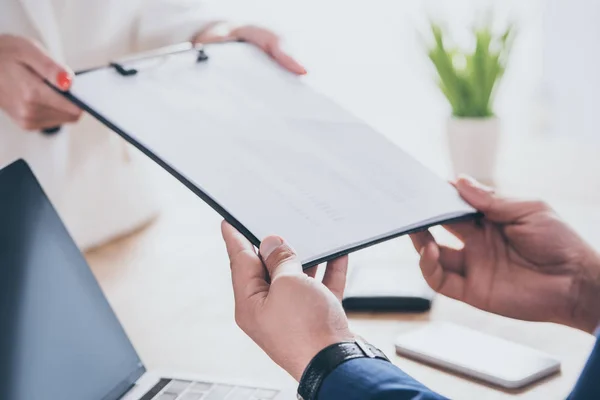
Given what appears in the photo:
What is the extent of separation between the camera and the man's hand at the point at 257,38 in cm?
109

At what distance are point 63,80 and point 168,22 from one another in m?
0.48

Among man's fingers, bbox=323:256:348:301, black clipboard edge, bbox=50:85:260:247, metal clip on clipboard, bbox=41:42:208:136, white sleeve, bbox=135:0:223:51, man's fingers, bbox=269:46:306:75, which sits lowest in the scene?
man's fingers, bbox=323:256:348:301

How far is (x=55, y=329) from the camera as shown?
2.58 ft

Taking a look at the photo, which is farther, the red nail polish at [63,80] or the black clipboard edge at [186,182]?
the red nail polish at [63,80]

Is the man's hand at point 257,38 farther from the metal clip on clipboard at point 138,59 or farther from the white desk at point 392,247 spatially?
the white desk at point 392,247

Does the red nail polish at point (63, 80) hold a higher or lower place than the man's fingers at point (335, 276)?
higher

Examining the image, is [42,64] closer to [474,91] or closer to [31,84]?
[31,84]

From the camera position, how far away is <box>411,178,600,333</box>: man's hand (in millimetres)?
955

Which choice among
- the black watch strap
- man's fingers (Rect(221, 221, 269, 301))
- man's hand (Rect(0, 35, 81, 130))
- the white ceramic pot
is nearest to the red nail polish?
man's hand (Rect(0, 35, 81, 130))

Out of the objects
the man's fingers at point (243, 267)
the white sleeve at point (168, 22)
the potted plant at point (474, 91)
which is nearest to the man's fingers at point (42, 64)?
the man's fingers at point (243, 267)

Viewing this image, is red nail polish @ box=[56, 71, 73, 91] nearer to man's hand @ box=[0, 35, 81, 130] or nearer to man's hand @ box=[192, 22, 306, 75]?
man's hand @ box=[0, 35, 81, 130]

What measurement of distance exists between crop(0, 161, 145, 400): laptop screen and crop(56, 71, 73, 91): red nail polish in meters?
0.09

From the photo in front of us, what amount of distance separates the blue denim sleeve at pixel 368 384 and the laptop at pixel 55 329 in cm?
16

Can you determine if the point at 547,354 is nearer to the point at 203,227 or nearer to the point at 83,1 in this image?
the point at 203,227
